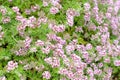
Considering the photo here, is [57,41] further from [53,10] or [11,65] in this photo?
[11,65]

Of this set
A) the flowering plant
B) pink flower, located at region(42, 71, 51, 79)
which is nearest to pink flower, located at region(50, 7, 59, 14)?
the flowering plant

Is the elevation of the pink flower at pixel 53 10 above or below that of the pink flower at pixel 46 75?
above

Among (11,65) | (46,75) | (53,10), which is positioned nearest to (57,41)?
(53,10)

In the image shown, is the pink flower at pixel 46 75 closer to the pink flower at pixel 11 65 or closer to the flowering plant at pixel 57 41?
the flowering plant at pixel 57 41

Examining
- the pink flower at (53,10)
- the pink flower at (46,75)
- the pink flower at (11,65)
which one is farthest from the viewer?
the pink flower at (53,10)

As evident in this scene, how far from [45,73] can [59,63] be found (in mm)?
157

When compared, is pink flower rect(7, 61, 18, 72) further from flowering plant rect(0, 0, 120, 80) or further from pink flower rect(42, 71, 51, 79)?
pink flower rect(42, 71, 51, 79)

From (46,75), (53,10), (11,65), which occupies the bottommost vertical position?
(46,75)

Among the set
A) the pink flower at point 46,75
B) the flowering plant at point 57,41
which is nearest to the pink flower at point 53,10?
the flowering plant at point 57,41

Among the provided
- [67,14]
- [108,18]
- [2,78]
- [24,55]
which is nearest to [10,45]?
[24,55]

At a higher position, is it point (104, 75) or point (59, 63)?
point (59, 63)

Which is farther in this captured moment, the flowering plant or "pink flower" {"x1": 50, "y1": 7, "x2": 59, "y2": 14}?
"pink flower" {"x1": 50, "y1": 7, "x2": 59, "y2": 14}

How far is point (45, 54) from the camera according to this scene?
3.24 meters

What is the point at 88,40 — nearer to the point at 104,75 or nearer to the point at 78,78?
the point at 104,75
